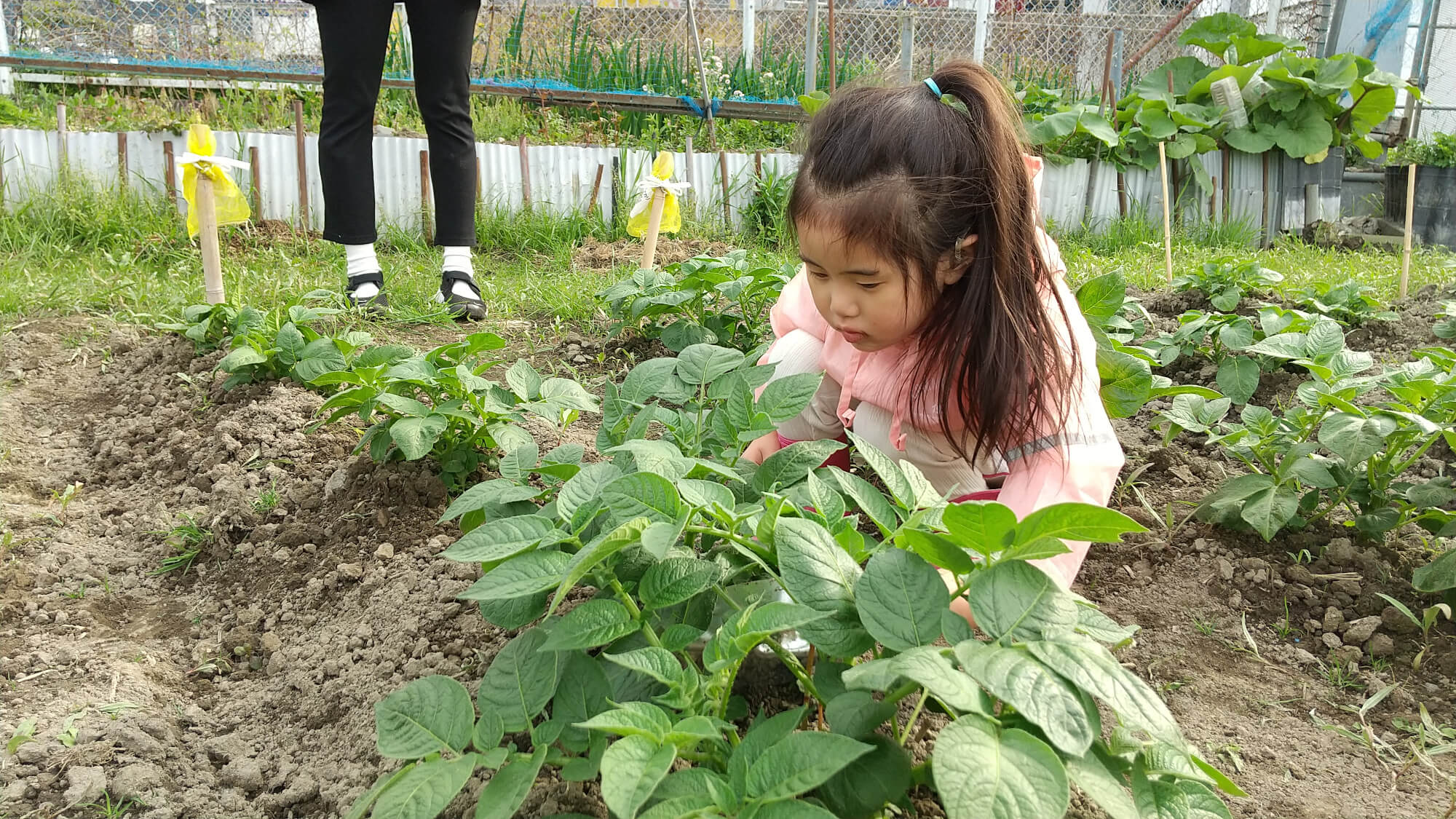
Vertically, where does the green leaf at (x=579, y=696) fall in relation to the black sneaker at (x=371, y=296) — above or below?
below

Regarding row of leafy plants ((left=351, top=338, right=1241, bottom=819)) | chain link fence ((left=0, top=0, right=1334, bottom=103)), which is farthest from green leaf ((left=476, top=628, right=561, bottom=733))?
chain link fence ((left=0, top=0, right=1334, bottom=103))

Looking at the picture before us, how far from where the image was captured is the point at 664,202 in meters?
3.21

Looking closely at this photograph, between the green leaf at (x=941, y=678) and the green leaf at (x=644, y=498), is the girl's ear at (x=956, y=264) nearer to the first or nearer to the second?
the green leaf at (x=644, y=498)

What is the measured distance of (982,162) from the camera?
4.91 ft

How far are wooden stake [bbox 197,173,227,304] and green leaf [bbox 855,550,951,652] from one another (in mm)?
2207

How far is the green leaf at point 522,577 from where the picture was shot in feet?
3.14

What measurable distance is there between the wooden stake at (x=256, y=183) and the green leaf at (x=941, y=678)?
13.9 feet

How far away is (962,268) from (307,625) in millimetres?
1155

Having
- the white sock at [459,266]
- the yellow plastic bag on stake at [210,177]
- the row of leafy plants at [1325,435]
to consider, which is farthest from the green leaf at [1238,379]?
the yellow plastic bag on stake at [210,177]

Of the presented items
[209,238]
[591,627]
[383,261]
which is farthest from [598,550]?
[383,261]

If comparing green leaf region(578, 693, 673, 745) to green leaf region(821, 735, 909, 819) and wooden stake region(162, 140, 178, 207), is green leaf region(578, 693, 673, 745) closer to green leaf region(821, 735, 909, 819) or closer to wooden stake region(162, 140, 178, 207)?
green leaf region(821, 735, 909, 819)

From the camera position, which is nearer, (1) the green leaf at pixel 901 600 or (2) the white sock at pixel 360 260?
(1) the green leaf at pixel 901 600

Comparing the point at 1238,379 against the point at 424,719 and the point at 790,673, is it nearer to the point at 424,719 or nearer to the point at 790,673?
the point at 790,673

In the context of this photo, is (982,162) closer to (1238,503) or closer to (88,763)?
(1238,503)
